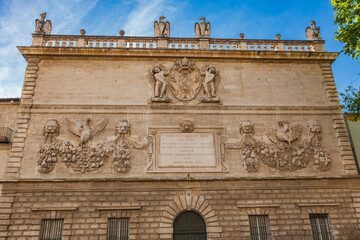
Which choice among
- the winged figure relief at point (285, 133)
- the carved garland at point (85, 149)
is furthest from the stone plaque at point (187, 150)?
the winged figure relief at point (285, 133)

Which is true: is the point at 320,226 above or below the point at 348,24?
below

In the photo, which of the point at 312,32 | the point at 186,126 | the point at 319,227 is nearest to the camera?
the point at 319,227

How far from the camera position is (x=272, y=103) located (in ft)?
43.1

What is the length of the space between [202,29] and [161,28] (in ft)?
6.34

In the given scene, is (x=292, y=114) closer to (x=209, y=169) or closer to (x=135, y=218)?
(x=209, y=169)

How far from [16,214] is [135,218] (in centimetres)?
415

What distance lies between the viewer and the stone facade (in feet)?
36.1

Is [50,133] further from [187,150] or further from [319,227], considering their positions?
[319,227]

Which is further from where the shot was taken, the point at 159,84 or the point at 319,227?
the point at 159,84

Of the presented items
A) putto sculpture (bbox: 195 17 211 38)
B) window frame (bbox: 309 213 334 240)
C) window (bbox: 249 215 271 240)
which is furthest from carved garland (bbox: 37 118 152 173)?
window frame (bbox: 309 213 334 240)

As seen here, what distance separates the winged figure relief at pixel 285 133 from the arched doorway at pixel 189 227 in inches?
174

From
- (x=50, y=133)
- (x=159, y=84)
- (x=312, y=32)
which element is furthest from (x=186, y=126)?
(x=312, y=32)

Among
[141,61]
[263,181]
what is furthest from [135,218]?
[141,61]

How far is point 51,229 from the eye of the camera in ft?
35.0
